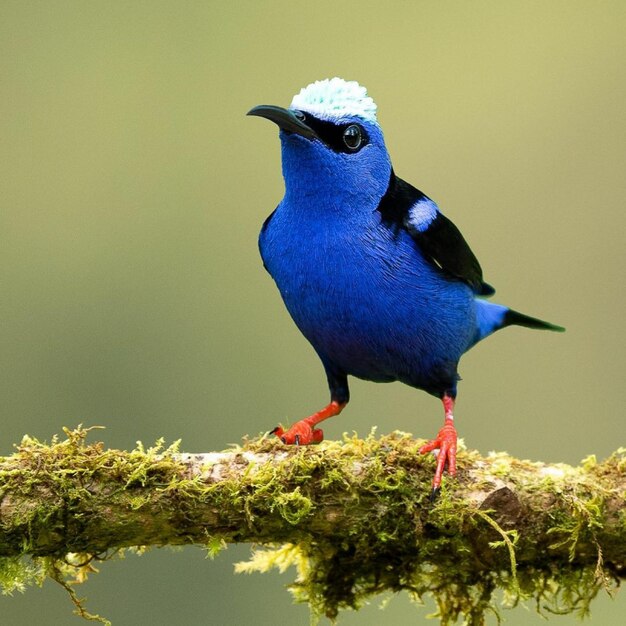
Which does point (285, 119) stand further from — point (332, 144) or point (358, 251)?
point (358, 251)

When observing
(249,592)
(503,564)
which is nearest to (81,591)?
(249,592)

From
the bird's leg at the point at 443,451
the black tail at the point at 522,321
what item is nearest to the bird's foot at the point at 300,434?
the bird's leg at the point at 443,451

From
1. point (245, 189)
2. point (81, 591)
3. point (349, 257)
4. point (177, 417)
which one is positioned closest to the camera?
point (349, 257)

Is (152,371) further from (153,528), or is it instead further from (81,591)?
(153,528)

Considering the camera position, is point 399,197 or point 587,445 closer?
→ point 399,197

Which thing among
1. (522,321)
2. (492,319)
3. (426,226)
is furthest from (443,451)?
(522,321)

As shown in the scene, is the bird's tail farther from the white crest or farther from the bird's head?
the white crest
